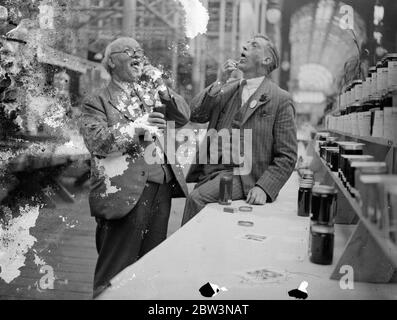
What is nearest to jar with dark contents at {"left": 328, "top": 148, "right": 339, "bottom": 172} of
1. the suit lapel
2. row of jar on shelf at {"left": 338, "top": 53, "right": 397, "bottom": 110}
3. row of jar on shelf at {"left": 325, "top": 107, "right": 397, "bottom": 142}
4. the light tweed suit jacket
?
row of jar on shelf at {"left": 325, "top": 107, "right": 397, "bottom": 142}

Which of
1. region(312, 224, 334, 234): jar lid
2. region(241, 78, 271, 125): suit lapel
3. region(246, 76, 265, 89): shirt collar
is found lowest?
region(312, 224, 334, 234): jar lid

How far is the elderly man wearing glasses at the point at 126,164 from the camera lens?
79.5 inches

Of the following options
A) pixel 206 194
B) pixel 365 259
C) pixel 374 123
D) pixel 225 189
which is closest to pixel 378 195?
pixel 365 259

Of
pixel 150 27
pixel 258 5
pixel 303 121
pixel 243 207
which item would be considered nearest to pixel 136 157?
pixel 243 207

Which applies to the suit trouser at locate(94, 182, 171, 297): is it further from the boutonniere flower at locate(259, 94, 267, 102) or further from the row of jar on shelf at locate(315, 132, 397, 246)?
the row of jar on shelf at locate(315, 132, 397, 246)

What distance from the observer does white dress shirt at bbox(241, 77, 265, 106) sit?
2293 millimetres

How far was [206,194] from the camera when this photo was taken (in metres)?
2.17

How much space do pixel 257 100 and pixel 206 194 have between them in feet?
1.63

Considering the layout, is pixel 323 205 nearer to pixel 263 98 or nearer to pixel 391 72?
pixel 391 72

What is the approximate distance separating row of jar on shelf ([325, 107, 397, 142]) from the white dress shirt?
1.44 feet

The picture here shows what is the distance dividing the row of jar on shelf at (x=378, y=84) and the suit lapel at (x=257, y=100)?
0.38 meters

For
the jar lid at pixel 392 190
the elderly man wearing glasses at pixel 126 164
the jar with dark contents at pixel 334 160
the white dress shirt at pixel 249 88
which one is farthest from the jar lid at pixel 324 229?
Answer: the white dress shirt at pixel 249 88

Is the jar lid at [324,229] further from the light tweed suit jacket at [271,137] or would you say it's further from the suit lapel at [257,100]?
the suit lapel at [257,100]
